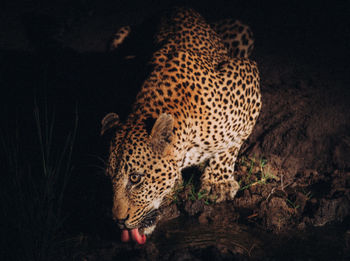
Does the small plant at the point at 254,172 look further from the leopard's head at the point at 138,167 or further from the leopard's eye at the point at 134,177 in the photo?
the leopard's eye at the point at 134,177

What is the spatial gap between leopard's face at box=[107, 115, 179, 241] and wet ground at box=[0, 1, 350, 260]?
0.75ft

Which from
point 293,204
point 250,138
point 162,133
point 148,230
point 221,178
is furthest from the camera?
point 250,138

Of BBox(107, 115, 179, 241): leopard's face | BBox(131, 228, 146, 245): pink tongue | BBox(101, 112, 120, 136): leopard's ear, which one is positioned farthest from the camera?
BBox(131, 228, 146, 245): pink tongue

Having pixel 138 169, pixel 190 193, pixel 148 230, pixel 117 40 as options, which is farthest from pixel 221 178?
pixel 117 40

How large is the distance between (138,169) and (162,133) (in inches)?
15.7

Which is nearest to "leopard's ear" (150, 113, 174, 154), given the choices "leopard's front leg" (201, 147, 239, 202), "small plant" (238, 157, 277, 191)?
"leopard's front leg" (201, 147, 239, 202)

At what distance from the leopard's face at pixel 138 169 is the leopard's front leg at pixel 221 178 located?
1374 millimetres

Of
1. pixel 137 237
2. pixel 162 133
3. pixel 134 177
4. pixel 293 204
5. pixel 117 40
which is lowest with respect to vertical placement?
pixel 293 204

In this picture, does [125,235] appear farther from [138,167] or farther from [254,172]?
[254,172]

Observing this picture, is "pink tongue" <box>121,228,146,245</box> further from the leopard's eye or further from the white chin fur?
the leopard's eye

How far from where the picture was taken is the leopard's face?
11.0 ft

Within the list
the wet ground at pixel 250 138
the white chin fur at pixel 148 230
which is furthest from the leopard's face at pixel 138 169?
the white chin fur at pixel 148 230

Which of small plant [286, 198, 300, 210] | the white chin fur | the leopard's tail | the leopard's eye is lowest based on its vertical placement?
small plant [286, 198, 300, 210]

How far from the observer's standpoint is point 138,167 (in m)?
3.38
